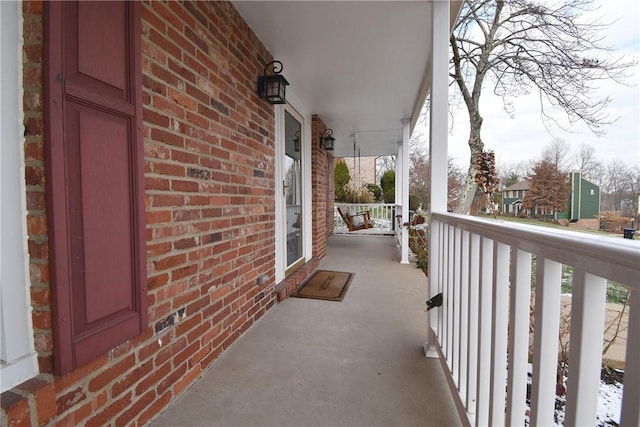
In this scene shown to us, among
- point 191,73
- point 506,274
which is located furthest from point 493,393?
point 191,73

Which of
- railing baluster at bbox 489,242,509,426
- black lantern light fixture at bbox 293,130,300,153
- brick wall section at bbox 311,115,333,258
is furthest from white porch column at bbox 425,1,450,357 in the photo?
brick wall section at bbox 311,115,333,258

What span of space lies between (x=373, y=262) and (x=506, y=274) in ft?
12.6

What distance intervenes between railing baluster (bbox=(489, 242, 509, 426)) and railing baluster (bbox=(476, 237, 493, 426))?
0.10 m

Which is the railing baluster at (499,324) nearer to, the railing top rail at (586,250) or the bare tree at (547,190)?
the railing top rail at (586,250)

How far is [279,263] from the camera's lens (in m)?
3.11

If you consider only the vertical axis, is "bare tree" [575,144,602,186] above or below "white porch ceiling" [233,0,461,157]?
below

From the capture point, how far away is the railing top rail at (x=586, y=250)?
17.7 inches

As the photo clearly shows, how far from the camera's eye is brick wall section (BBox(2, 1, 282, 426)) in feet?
3.01

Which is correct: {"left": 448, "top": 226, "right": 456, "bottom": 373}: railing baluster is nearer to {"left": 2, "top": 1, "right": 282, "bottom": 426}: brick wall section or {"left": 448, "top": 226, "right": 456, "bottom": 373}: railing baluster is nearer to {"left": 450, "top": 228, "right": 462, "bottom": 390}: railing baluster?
{"left": 450, "top": 228, "right": 462, "bottom": 390}: railing baluster

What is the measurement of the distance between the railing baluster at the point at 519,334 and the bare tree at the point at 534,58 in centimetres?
94

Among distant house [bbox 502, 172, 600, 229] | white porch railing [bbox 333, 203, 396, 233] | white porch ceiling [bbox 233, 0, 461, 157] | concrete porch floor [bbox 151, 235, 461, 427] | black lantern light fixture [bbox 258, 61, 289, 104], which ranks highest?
white porch ceiling [bbox 233, 0, 461, 157]

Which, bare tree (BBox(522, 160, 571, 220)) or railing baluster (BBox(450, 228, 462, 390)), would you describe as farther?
railing baluster (BBox(450, 228, 462, 390))

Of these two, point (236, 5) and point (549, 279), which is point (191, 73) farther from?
point (549, 279)

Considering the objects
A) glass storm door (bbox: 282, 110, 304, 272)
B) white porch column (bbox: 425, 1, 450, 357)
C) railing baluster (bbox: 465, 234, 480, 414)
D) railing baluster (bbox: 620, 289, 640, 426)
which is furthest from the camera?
glass storm door (bbox: 282, 110, 304, 272)
